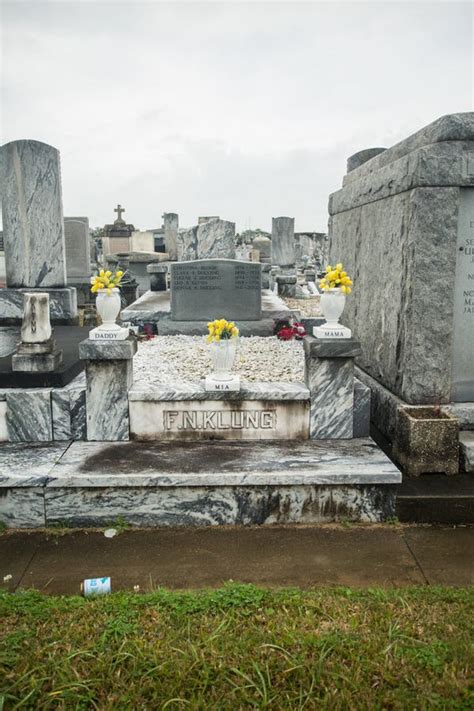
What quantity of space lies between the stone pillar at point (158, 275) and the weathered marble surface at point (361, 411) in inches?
339

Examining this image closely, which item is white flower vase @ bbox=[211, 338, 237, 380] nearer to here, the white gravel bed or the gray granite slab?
the white gravel bed

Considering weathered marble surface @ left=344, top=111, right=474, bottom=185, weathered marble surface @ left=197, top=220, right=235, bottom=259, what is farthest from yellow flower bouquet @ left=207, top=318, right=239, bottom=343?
weathered marble surface @ left=197, top=220, right=235, bottom=259

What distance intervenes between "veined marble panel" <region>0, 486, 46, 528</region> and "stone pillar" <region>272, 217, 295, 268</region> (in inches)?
637

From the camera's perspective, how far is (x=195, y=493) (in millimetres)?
4148

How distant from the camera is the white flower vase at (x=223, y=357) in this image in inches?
191

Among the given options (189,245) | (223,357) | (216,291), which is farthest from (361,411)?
(189,245)

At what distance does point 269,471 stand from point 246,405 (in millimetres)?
776

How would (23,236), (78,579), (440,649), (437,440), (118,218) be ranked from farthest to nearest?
(118,218)
(23,236)
(437,440)
(78,579)
(440,649)

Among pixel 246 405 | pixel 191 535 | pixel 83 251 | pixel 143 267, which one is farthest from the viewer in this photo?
pixel 143 267

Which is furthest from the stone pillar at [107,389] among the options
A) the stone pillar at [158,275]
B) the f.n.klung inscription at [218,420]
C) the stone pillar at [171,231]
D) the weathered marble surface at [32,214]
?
the stone pillar at [171,231]

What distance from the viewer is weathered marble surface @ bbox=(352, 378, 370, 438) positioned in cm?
485

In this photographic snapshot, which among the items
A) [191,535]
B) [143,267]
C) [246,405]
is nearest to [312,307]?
[143,267]

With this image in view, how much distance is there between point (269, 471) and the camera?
4.19 m

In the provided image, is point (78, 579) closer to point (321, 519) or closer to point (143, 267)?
point (321, 519)
